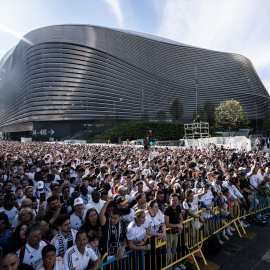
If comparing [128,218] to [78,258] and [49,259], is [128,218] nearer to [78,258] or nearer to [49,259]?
[78,258]

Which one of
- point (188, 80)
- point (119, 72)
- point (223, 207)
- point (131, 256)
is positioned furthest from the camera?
point (188, 80)

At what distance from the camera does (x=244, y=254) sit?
4.81 metres

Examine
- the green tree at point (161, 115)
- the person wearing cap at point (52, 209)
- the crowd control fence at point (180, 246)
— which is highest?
the green tree at point (161, 115)

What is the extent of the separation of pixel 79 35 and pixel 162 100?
38664mm

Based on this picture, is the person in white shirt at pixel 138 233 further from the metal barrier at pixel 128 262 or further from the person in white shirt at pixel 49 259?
the person in white shirt at pixel 49 259

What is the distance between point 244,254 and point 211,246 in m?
0.84

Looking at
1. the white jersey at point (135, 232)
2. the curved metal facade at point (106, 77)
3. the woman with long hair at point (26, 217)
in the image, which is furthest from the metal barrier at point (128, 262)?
the curved metal facade at point (106, 77)

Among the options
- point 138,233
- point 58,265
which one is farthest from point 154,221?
point 58,265

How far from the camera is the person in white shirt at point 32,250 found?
2.86 m

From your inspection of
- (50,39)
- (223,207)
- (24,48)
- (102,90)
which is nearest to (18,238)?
(223,207)

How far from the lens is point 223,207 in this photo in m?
5.47

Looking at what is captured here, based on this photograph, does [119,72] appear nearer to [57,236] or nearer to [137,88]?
[137,88]

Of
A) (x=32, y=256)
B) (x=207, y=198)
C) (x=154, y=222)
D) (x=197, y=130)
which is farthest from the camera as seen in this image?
(x=197, y=130)

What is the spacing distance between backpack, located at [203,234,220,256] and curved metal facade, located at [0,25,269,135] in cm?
6322
